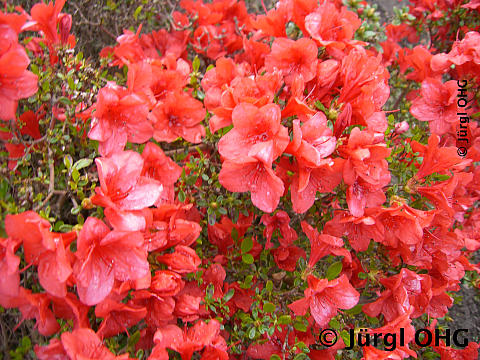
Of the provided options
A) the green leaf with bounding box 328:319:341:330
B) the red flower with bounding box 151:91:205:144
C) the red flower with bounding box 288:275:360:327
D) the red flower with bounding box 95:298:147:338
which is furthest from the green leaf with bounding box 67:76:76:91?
the green leaf with bounding box 328:319:341:330

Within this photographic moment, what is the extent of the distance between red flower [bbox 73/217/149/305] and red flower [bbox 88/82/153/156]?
341mm

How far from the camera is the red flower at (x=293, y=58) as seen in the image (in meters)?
1.50


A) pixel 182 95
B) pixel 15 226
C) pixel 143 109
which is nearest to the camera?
pixel 15 226

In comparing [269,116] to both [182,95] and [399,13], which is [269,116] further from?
[399,13]

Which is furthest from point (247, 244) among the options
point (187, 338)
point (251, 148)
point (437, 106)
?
point (437, 106)

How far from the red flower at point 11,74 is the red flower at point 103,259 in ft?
1.53

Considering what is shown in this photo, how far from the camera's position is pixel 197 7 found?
2240mm

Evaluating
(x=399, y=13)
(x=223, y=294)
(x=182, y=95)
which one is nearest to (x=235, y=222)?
(x=223, y=294)

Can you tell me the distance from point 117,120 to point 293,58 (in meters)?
0.71

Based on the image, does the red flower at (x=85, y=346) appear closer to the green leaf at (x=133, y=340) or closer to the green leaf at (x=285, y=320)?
the green leaf at (x=133, y=340)

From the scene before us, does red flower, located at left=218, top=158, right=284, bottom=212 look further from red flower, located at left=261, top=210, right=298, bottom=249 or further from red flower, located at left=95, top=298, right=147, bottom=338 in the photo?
red flower, located at left=95, top=298, right=147, bottom=338

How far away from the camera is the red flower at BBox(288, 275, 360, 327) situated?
1.39m

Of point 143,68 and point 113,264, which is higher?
point 143,68

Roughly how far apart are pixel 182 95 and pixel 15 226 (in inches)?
29.6
